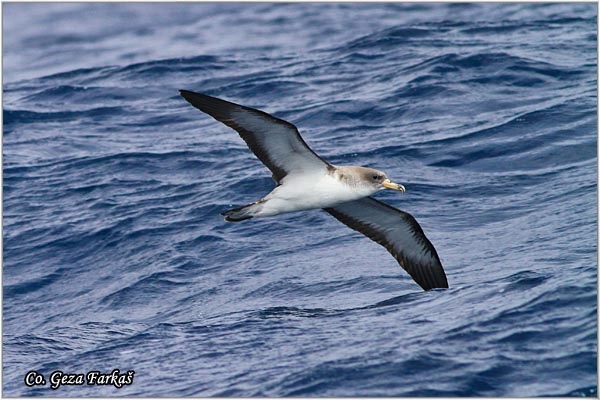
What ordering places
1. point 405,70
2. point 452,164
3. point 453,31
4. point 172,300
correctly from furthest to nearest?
point 453,31 < point 405,70 < point 452,164 < point 172,300

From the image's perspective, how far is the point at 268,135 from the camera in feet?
34.8

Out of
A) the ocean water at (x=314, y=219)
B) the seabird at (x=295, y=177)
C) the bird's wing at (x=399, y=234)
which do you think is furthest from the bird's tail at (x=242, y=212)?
the bird's wing at (x=399, y=234)

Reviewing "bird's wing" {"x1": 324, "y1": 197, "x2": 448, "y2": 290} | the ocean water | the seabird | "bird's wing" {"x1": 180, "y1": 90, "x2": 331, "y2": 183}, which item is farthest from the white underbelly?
the ocean water

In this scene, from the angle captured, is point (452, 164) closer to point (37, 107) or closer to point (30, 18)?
point (37, 107)

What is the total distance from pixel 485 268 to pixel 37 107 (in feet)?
37.9

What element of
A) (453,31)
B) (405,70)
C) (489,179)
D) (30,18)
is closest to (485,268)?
(489,179)

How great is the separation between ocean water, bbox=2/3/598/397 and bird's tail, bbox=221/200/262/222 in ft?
3.88

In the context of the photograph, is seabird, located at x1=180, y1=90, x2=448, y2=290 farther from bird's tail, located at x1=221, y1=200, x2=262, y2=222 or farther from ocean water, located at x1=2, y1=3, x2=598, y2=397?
ocean water, located at x1=2, y1=3, x2=598, y2=397

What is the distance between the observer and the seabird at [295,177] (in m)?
10.4

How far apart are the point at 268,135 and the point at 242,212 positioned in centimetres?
86

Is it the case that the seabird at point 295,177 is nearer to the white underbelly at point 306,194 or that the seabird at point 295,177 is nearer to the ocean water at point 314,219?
the white underbelly at point 306,194

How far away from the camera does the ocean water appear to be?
31.7 feet

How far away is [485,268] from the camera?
1210cm

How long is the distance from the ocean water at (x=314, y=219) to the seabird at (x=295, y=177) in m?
1.00
